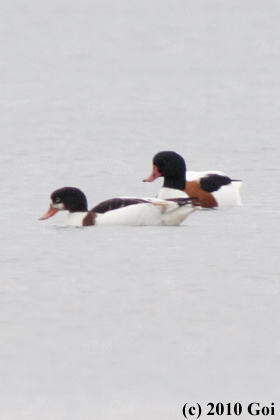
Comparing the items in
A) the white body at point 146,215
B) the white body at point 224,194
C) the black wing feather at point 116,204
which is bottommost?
the white body at point 224,194

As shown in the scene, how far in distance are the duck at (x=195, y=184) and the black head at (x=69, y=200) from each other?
167 centimetres

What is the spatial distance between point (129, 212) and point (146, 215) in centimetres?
19

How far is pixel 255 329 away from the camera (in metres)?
8.14

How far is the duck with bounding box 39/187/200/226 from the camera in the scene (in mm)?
12117

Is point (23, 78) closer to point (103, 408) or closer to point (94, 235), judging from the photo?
point (94, 235)

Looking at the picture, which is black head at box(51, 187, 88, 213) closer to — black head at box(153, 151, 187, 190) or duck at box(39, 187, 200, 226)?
duck at box(39, 187, 200, 226)

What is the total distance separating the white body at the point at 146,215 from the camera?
12.1m

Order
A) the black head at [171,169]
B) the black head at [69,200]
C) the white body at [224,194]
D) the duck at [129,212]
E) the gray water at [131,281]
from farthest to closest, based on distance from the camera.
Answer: the black head at [171,169]
the white body at [224,194]
the black head at [69,200]
the duck at [129,212]
the gray water at [131,281]

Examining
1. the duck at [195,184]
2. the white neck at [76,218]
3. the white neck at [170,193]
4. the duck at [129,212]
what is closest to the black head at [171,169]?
the duck at [195,184]

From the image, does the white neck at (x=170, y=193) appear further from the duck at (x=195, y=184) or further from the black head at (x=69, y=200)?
the black head at (x=69, y=200)

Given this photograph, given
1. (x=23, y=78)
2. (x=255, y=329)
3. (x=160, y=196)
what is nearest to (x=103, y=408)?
(x=255, y=329)

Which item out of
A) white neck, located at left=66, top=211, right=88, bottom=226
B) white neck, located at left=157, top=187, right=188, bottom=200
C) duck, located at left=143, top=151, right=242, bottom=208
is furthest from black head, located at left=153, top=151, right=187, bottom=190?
white neck, located at left=66, top=211, right=88, bottom=226

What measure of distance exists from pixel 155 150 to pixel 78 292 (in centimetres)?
898

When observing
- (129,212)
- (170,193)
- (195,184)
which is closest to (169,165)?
(195,184)
